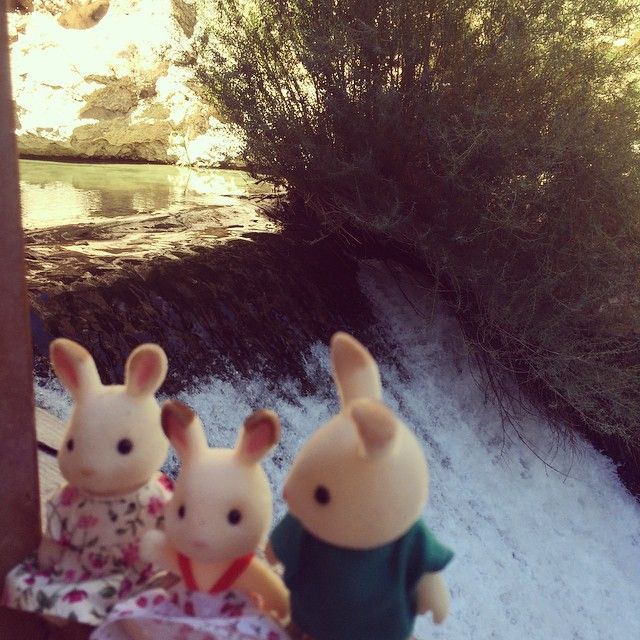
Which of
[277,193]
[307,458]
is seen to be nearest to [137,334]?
[277,193]

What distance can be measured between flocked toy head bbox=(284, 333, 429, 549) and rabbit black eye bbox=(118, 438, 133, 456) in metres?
0.21

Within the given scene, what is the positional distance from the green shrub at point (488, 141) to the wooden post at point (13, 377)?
207cm

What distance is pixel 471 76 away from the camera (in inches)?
111

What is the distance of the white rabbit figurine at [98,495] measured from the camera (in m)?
0.85

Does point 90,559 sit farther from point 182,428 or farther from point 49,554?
point 182,428

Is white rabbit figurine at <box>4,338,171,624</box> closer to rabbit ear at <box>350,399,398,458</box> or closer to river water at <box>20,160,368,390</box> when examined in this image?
rabbit ear at <box>350,399,398,458</box>

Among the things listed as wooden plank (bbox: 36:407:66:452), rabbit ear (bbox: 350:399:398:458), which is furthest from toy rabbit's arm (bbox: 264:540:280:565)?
wooden plank (bbox: 36:407:66:452)

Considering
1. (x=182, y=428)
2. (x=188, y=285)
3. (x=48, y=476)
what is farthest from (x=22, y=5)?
(x=182, y=428)

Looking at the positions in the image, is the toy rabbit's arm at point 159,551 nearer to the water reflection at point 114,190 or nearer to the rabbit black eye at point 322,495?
the rabbit black eye at point 322,495

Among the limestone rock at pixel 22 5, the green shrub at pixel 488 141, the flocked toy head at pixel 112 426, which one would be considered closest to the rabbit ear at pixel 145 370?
the flocked toy head at pixel 112 426

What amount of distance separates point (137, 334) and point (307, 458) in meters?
1.82

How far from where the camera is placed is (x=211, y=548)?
0.78 meters

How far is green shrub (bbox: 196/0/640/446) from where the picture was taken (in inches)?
109

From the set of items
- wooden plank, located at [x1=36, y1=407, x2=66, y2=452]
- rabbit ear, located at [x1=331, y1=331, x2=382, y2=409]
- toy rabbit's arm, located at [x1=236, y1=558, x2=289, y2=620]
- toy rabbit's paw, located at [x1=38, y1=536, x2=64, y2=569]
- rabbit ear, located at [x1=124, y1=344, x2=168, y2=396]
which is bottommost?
wooden plank, located at [x1=36, y1=407, x2=66, y2=452]
